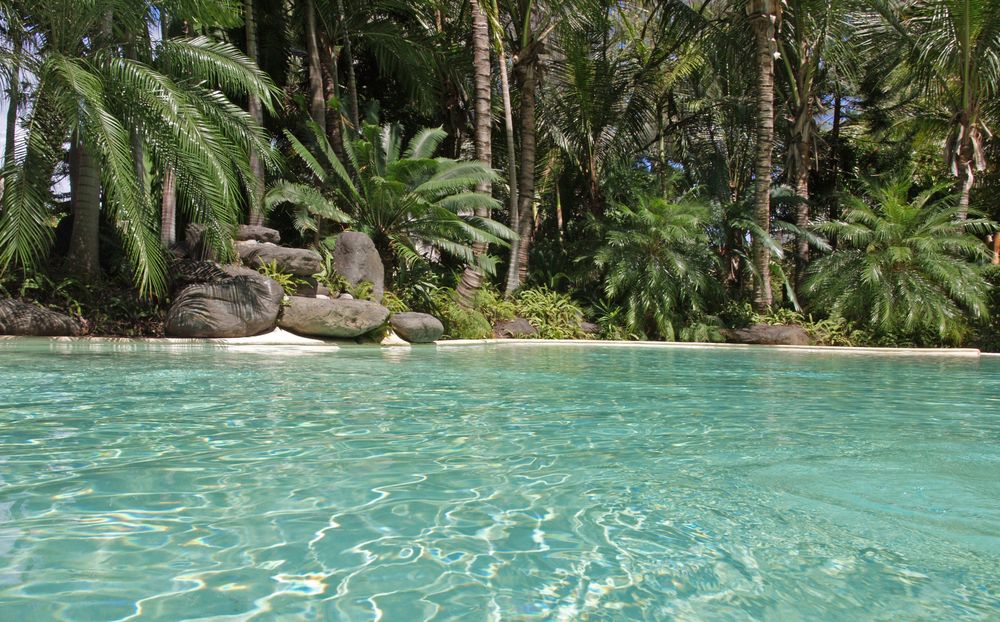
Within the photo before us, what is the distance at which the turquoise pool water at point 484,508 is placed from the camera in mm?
1768

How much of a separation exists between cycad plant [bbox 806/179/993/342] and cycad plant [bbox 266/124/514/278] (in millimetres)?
7921

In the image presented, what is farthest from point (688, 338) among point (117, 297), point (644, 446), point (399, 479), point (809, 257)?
point (399, 479)

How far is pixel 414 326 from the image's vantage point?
11.9 meters

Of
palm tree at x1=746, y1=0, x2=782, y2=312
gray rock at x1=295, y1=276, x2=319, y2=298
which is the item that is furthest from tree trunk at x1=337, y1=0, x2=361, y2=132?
palm tree at x1=746, y1=0, x2=782, y2=312

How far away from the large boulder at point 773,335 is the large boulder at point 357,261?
805 centimetres

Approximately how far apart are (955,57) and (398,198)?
1313cm

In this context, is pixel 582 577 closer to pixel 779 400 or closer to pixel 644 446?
pixel 644 446

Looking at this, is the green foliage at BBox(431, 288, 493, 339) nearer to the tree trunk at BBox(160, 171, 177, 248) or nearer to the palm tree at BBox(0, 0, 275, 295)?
the palm tree at BBox(0, 0, 275, 295)

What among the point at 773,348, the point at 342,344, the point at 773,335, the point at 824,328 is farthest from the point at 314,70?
the point at 824,328

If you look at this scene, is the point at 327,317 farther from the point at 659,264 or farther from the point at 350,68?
the point at 659,264

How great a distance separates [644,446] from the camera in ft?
11.9

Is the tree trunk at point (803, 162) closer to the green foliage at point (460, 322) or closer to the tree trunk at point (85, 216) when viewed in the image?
the green foliage at point (460, 322)

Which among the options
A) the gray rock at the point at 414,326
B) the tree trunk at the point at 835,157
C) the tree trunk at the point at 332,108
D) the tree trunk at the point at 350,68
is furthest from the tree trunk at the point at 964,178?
the tree trunk at the point at 332,108

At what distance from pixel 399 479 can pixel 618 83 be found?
1811 cm
